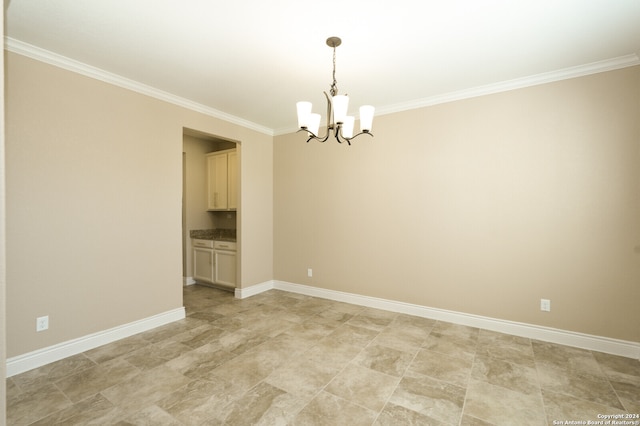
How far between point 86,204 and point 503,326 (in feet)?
14.7

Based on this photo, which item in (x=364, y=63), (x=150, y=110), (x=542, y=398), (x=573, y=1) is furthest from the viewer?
(x=150, y=110)

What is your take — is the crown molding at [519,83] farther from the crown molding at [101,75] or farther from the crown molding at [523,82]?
the crown molding at [101,75]

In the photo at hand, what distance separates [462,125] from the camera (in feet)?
11.6

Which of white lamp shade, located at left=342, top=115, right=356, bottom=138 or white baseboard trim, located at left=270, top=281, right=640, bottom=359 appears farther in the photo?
white baseboard trim, located at left=270, top=281, right=640, bottom=359

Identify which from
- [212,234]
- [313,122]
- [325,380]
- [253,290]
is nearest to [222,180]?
[212,234]

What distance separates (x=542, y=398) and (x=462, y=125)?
2.73 metres

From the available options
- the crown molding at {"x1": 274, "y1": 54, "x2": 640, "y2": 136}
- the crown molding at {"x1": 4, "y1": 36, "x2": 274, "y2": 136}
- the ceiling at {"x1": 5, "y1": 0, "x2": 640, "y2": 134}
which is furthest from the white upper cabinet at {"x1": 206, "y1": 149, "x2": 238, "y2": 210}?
the crown molding at {"x1": 274, "y1": 54, "x2": 640, "y2": 136}

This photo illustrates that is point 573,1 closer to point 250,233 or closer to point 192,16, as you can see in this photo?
point 192,16

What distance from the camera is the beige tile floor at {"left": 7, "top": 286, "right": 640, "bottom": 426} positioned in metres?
1.99

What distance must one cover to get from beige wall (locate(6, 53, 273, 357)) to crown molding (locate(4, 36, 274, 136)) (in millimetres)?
53

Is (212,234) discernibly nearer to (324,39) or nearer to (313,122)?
(313,122)

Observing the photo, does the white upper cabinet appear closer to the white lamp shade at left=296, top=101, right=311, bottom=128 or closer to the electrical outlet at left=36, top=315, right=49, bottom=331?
the electrical outlet at left=36, top=315, right=49, bottom=331

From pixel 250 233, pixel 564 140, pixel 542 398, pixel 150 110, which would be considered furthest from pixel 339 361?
pixel 150 110

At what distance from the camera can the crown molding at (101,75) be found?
2.51 m
